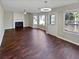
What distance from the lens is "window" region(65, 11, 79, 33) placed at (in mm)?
6509

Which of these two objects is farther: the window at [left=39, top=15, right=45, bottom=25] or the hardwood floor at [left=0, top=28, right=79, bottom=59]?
the window at [left=39, top=15, right=45, bottom=25]

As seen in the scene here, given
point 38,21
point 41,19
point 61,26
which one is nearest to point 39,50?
point 61,26

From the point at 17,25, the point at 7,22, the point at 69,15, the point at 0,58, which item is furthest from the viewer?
the point at 17,25

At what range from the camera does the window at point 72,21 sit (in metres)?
6.51

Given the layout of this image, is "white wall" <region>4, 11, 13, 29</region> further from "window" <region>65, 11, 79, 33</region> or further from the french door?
"window" <region>65, 11, 79, 33</region>

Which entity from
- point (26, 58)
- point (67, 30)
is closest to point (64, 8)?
point (67, 30)

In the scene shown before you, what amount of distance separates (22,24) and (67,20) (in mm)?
A: 10702

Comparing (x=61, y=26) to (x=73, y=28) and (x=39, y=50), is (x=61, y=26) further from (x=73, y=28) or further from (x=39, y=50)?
(x=39, y=50)

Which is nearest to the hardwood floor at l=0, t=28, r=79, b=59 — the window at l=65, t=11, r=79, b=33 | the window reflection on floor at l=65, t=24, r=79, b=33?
the window reflection on floor at l=65, t=24, r=79, b=33

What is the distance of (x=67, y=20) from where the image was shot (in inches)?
291

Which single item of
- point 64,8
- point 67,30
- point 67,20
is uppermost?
point 64,8

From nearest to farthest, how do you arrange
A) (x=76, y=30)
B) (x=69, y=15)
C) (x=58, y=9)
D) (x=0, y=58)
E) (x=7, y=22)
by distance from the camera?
(x=0, y=58)
(x=76, y=30)
(x=69, y=15)
(x=58, y=9)
(x=7, y=22)

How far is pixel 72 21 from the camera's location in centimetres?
702

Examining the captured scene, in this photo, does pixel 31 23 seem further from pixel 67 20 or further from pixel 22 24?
pixel 67 20
